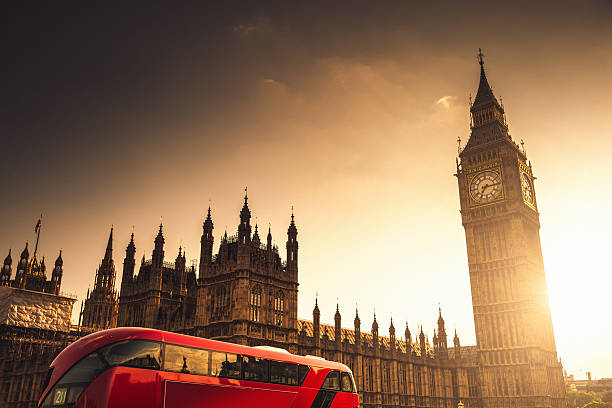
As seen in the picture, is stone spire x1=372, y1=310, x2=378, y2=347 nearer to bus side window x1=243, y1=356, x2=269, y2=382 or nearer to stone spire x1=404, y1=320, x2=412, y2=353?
stone spire x1=404, y1=320, x2=412, y2=353

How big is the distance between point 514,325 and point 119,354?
251ft

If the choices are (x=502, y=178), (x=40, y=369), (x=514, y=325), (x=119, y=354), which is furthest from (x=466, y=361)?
(x=119, y=354)

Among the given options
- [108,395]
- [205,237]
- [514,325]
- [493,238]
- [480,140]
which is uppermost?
[480,140]

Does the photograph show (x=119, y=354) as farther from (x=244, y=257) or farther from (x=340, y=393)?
(x=244, y=257)

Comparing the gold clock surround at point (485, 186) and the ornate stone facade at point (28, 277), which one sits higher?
the gold clock surround at point (485, 186)

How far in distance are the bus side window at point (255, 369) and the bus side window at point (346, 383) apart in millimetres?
6242

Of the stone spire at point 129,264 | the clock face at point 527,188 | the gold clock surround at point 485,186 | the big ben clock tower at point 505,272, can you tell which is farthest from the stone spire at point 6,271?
the clock face at point 527,188

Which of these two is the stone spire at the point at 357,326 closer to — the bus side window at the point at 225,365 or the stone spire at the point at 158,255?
the stone spire at the point at 158,255

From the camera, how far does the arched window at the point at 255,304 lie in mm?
51969

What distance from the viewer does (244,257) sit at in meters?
53.1

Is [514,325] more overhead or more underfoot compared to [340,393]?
more overhead

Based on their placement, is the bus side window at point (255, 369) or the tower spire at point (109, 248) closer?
the bus side window at point (255, 369)

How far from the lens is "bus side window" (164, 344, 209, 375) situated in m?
18.1

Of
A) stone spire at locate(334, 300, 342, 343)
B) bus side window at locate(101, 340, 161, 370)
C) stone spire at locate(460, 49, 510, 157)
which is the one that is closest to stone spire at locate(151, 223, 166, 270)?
stone spire at locate(334, 300, 342, 343)
